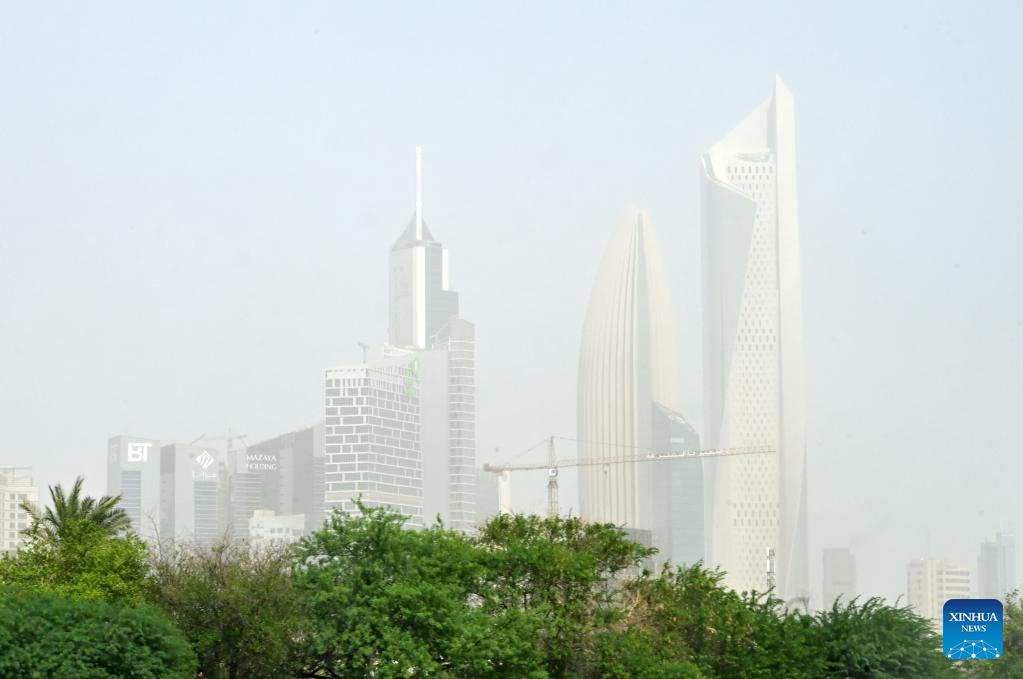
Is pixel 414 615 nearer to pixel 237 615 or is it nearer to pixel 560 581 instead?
pixel 237 615

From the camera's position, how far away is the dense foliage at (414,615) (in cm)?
5769

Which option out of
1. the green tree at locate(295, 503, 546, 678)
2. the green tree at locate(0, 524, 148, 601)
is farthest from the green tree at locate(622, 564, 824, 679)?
the green tree at locate(0, 524, 148, 601)

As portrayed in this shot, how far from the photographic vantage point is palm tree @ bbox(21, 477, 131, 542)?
7531cm

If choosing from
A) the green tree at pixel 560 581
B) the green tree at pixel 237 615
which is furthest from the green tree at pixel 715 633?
the green tree at pixel 237 615

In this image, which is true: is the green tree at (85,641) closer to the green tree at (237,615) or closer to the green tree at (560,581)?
the green tree at (237,615)

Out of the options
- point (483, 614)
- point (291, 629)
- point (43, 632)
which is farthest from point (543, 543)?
point (43, 632)

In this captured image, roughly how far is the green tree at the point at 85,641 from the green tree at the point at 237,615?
2.82 meters

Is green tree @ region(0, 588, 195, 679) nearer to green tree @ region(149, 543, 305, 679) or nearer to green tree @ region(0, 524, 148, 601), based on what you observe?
green tree @ region(149, 543, 305, 679)

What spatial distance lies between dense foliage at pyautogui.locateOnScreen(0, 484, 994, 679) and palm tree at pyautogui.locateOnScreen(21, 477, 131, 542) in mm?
385

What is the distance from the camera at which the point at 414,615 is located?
61.7 meters

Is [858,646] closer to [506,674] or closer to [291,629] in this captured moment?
[506,674]

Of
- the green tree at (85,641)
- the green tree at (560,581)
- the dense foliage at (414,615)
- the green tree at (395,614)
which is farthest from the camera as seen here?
the green tree at (560,581)

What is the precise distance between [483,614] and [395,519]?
5.39 meters

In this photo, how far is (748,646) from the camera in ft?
229
